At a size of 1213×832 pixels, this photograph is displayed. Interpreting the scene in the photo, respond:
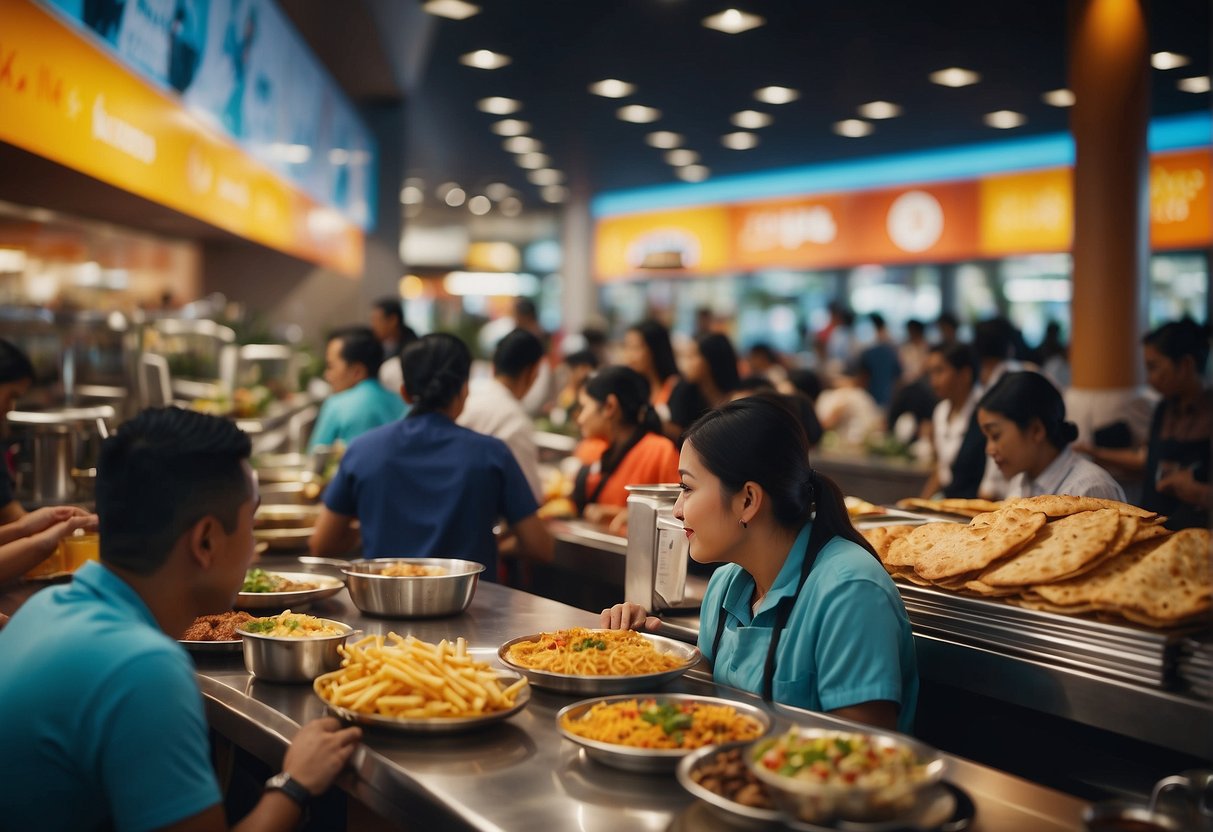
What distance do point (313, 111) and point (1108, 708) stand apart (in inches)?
267

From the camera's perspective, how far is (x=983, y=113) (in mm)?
9961

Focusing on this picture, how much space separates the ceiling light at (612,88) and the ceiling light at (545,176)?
4.89 meters

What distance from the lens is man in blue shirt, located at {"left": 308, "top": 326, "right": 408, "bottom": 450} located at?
18.7 feet

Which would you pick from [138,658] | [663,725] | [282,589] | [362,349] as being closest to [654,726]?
[663,725]

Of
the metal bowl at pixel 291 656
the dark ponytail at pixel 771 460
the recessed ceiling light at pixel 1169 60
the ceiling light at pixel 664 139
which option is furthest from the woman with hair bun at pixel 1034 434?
the ceiling light at pixel 664 139

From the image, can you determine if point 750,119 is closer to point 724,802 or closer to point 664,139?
point 664,139

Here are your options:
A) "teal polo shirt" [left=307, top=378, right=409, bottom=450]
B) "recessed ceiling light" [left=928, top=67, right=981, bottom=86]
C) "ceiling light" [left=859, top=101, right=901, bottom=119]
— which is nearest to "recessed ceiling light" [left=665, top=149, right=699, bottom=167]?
"ceiling light" [left=859, top=101, right=901, bottom=119]

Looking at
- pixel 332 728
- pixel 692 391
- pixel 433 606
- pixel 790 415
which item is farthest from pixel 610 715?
pixel 692 391

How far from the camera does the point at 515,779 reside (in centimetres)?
191

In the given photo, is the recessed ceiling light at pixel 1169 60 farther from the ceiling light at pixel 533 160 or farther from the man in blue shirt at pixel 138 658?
the man in blue shirt at pixel 138 658

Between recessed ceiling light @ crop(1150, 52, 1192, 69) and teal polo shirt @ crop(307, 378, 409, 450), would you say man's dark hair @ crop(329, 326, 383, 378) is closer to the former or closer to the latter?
teal polo shirt @ crop(307, 378, 409, 450)

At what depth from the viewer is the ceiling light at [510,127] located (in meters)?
11.2

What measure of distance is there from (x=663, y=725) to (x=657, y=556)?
1.25 metres

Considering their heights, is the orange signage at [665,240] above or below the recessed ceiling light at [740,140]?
below
